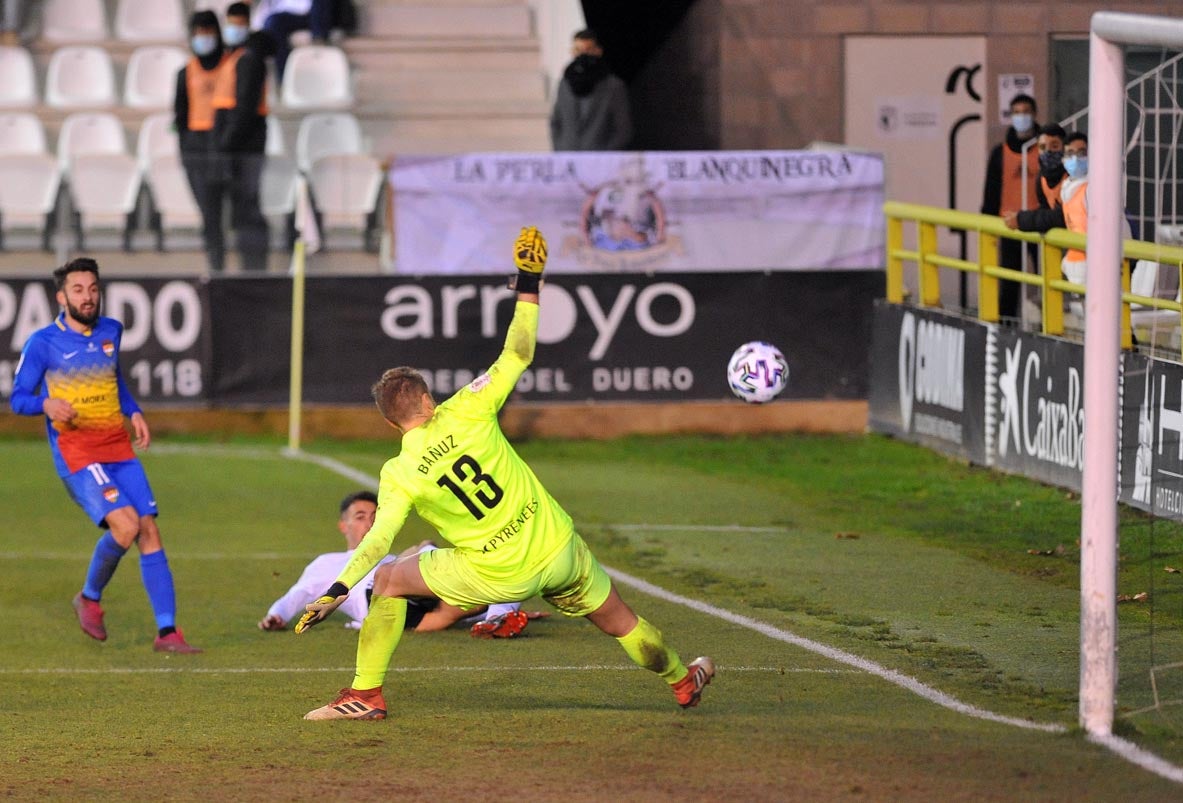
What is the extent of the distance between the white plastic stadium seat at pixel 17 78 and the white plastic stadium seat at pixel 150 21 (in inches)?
58.5

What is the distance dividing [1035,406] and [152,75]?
43.5 ft

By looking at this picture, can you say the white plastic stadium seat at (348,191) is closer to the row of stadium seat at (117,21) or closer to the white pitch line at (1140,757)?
the row of stadium seat at (117,21)

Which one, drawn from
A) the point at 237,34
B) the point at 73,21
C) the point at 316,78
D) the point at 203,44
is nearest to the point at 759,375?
the point at 203,44

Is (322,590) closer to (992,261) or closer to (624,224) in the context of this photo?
(992,261)

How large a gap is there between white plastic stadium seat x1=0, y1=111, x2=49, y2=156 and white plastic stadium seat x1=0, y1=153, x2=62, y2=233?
287cm

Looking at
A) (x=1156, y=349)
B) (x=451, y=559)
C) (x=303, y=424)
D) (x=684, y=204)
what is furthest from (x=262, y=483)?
(x=451, y=559)

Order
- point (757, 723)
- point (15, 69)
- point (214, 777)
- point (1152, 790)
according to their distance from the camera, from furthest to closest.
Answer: point (15, 69)
point (757, 723)
point (214, 777)
point (1152, 790)

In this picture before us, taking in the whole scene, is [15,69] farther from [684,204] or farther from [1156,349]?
[1156,349]

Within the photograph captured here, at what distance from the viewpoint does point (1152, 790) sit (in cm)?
648

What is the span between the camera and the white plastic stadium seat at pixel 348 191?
60.0 feet

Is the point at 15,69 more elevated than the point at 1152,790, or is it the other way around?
the point at 15,69

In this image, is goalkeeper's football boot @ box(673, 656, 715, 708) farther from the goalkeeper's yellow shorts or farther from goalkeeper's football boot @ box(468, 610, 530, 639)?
goalkeeper's football boot @ box(468, 610, 530, 639)

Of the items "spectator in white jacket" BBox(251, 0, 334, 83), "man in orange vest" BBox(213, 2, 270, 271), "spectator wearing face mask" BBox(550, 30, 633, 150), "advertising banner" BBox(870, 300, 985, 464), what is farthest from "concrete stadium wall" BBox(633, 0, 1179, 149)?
"man in orange vest" BBox(213, 2, 270, 271)

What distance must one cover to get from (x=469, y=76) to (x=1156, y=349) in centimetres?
1292
